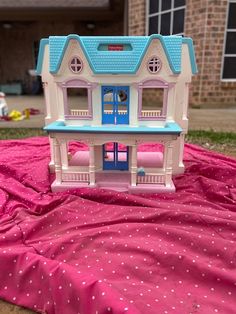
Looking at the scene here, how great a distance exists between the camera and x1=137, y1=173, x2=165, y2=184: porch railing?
3062 mm

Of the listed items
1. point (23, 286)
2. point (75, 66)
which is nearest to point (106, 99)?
point (75, 66)

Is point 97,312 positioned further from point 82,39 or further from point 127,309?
point 82,39

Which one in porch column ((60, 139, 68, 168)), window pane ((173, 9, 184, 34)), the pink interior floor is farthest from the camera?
window pane ((173, 9, 184, 34))

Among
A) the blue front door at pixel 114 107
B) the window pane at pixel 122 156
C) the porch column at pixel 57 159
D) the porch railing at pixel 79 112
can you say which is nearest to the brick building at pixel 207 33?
the window pane at pixel 122 156

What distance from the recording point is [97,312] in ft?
5.35

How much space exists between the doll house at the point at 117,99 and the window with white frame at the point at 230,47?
558 cm

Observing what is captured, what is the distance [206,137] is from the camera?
546 cm

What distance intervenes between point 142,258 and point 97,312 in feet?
1.69

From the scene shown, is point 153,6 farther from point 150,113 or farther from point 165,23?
point 150,113

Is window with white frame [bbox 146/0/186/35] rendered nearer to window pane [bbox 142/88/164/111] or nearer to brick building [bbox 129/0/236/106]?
brick building [bbox 129/0/236/106]

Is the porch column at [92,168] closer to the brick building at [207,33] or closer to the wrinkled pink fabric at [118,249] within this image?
the wrinkled pink fabric at [118,249]

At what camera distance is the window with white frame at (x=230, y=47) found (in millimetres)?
7680

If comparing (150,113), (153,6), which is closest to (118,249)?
(150,113)

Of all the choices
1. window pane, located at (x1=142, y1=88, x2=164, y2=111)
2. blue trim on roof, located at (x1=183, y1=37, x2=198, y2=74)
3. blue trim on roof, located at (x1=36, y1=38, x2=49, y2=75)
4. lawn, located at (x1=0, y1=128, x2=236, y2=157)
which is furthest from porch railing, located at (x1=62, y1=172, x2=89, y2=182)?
window pane, located at (x1=142, y1=88, x2=164, y2=111)
